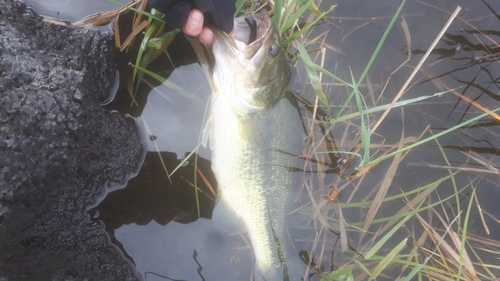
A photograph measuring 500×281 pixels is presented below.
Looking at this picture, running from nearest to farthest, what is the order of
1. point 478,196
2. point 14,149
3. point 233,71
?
point 14,149 → point 233,71 → point 478,196

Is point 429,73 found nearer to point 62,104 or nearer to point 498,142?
point 498,142

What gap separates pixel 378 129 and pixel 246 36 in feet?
4.29

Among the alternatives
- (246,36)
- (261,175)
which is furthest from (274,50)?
(261,175)

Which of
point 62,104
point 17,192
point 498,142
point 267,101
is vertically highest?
point 62,104

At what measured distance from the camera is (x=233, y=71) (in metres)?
2.08

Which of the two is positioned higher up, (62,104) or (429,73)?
(62,104)

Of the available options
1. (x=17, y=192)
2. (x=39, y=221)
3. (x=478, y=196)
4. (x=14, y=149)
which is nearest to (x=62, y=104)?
(x=14, y=149)

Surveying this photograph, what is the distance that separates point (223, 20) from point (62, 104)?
38.2 inches

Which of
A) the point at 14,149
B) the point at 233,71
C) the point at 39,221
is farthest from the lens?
the point at 233,71

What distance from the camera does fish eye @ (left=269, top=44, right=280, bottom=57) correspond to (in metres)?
2.00

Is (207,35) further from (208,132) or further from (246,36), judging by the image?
(208,132)

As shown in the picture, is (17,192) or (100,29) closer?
(17,192)

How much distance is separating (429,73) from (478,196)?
1.01m

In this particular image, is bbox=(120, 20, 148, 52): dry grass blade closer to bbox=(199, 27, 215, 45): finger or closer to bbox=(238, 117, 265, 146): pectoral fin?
bbox=(199, 27, 215, 45): finger
